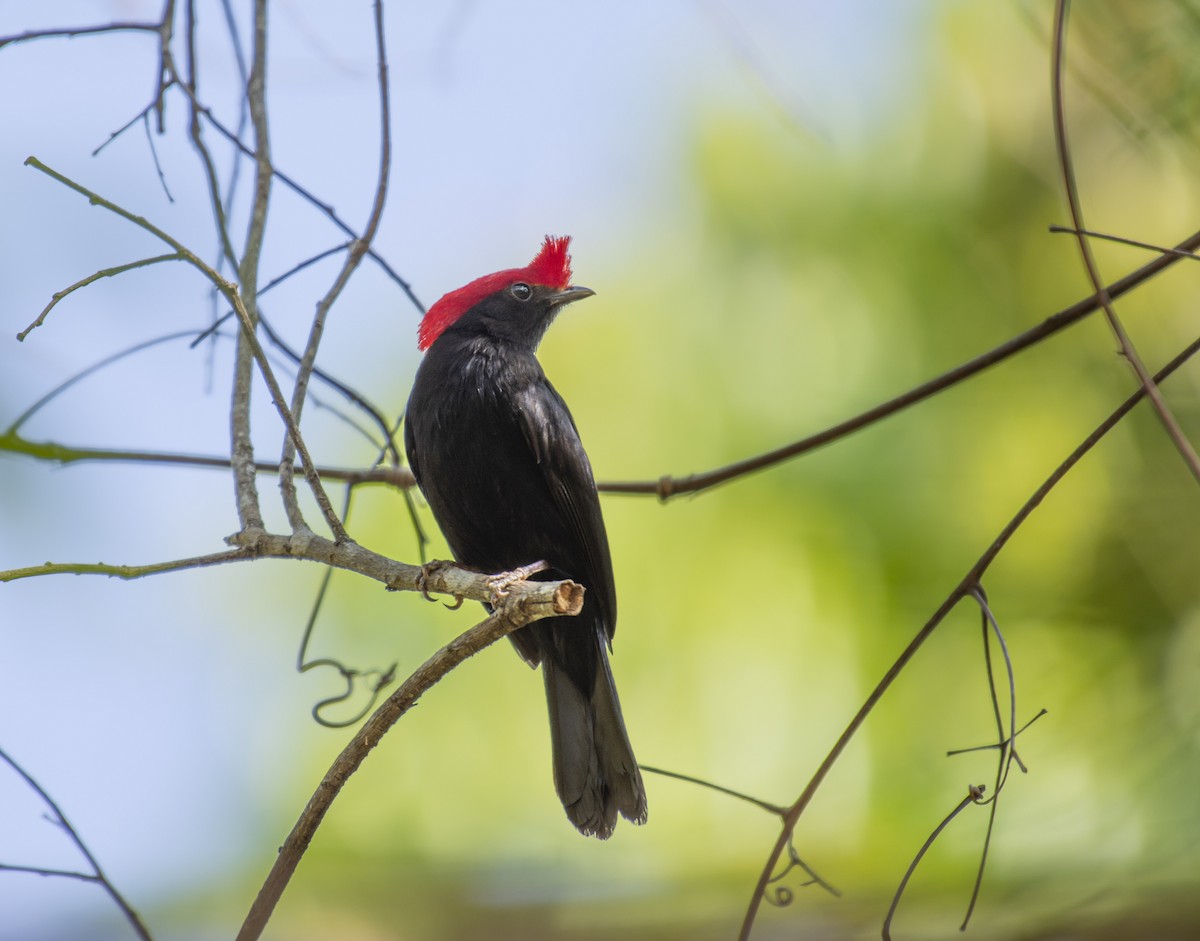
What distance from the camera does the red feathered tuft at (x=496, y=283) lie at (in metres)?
4.04

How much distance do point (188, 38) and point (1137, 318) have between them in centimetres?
378

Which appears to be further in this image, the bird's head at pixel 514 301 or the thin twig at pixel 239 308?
the bird's head at pixel 514 301

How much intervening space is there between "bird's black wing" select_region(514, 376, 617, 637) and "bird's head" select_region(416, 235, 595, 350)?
46cm

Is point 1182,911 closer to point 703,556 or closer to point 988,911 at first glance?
point 988,911

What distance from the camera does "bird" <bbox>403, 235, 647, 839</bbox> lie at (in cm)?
347

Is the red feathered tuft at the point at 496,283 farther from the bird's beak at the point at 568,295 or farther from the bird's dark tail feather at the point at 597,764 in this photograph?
the bird's dark tail feather at the point at 597,764

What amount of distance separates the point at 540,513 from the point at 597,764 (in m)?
0.77

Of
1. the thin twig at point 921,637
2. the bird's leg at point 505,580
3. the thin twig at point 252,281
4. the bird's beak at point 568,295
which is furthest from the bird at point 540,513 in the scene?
the thin twig at point 921,637

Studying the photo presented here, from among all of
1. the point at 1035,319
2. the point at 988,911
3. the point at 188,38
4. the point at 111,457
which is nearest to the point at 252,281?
the point at 111,457

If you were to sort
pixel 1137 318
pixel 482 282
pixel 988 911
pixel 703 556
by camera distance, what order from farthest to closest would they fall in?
pixel 703 556 → pixel 1137 318 → pixel 482 282 → pixel 988 911

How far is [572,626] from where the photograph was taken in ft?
Result: 12.2

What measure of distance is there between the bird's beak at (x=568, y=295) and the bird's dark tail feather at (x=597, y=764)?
4.36ft

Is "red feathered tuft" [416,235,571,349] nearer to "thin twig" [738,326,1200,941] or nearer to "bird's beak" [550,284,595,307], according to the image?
"bird's beak" [550,284,595,307]

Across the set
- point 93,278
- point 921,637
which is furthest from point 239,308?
point 921,637
